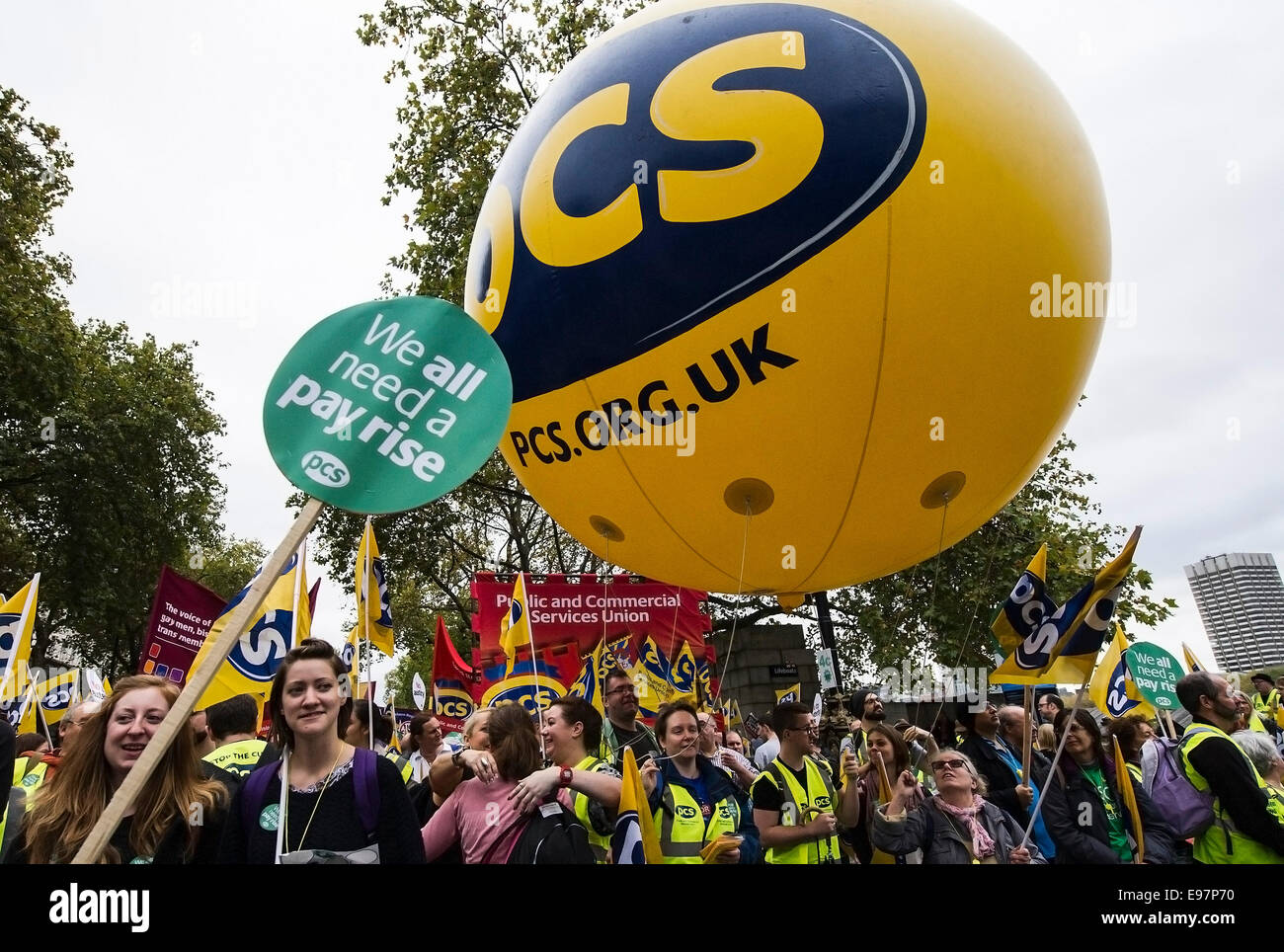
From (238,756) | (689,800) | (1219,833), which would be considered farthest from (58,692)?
(1219,833)

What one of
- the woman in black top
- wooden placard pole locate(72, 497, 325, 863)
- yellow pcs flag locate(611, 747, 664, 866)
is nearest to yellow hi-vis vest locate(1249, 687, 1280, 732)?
yellow pcs flag locate(611, 747, 664, 866)

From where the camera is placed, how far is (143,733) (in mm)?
3326

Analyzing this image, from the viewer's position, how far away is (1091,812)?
5672 millimetres

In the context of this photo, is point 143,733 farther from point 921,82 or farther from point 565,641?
point 565,641

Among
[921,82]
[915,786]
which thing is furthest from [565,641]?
[921,82]

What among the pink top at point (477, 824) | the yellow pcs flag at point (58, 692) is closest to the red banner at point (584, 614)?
the yellow pcs flag at point (58, 692)

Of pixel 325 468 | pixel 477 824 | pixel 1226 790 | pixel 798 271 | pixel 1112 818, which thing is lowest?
pixel 1112 818

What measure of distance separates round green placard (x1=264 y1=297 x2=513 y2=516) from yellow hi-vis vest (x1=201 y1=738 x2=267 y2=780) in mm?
2504

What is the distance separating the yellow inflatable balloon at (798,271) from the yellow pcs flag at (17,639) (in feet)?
17.4

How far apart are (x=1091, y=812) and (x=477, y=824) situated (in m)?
3.79

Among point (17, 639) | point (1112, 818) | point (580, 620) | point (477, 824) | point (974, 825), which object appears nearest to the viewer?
point (477, 824)

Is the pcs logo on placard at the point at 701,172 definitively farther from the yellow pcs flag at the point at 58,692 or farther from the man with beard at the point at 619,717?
the yellow pcs flag at the point at 58,692

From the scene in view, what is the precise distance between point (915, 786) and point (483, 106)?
16903mm

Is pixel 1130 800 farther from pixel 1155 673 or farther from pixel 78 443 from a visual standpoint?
pixel 78 443
